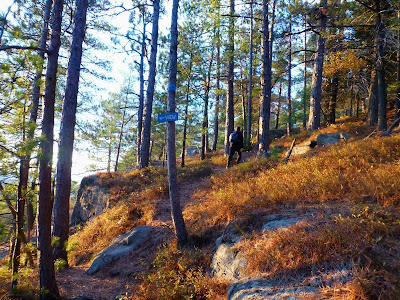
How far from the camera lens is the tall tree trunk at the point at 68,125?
6.02 metres

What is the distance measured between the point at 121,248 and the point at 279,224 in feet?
16.5

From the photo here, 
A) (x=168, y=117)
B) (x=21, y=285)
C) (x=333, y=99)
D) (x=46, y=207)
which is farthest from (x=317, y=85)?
(x=21, y=285)

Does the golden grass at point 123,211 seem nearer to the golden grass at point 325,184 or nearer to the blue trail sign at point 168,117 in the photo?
the golden grass at point 325,184

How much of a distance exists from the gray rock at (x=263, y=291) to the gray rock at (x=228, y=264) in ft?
1.01

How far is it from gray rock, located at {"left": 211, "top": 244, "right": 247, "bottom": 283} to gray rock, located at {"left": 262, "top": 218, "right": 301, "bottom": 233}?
0.77 m

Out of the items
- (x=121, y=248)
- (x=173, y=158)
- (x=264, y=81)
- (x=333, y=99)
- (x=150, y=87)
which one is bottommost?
(x=121, y=248)

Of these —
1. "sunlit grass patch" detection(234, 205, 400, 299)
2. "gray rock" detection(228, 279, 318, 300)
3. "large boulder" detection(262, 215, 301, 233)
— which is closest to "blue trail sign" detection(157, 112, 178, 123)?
"large boulder" detection(262, 215, 301, 233)

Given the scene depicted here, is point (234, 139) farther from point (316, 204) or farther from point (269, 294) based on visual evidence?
point (269, 294)

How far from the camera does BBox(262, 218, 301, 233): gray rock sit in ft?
14.9

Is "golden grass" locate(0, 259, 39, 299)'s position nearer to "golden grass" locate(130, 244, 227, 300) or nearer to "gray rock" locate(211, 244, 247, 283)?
"golden grass" locate(130, 244, 227, 300)

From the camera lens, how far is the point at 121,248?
7.32 meters

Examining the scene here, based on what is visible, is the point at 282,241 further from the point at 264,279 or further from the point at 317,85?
the point at 317,85

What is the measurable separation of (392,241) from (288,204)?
85.0 inches

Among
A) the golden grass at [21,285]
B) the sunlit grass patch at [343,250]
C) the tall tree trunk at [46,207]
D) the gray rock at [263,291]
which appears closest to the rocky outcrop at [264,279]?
the gray rock at [263,291]
